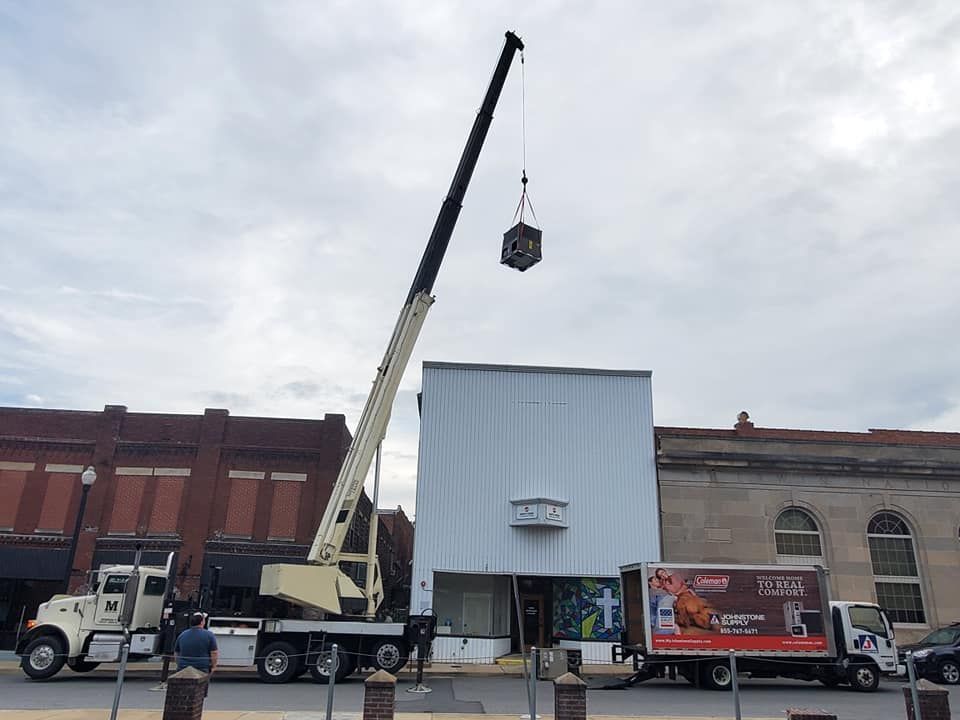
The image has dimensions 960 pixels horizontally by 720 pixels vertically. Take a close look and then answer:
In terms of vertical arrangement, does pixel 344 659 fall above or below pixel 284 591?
below

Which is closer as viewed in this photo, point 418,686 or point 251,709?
point 251,709

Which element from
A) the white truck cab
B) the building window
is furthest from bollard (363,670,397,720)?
the building window

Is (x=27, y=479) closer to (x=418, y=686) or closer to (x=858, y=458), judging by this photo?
(x=418, y=686)

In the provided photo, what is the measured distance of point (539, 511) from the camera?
85.8ft

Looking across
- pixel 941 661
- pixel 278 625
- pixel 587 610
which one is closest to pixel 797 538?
pixel 941 661

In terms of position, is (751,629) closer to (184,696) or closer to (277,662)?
(277,662)

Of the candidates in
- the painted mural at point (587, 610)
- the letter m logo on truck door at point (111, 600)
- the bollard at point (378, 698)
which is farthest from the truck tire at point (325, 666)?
the painted mural at point (587, 610)

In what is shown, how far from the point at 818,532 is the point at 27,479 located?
31.1m

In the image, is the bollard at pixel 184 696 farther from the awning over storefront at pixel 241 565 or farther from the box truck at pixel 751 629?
the awning over storefront at pixel 241 565

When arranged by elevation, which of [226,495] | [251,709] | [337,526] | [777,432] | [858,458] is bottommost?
[251,709]

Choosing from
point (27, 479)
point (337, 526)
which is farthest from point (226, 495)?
point (337, 526)

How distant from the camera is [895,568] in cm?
2766

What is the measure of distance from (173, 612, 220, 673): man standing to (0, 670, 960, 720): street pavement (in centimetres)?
246

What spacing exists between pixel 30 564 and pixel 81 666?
10.4 meters
